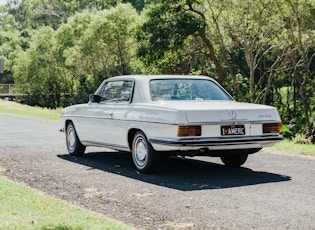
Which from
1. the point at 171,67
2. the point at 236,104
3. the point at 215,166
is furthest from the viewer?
the point at 171,67

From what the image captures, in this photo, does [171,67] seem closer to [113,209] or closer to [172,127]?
[172,127]

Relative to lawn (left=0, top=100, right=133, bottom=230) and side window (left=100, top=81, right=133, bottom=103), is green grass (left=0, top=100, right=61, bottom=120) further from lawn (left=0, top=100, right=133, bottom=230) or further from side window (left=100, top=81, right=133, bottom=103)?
lawn (left=0, top=100, right=133, bottom=230)

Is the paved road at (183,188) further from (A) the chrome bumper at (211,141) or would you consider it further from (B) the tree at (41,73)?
(B) the tree at (41,73)

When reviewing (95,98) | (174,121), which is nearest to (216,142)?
(174,121)

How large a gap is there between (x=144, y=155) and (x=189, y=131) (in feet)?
3.96

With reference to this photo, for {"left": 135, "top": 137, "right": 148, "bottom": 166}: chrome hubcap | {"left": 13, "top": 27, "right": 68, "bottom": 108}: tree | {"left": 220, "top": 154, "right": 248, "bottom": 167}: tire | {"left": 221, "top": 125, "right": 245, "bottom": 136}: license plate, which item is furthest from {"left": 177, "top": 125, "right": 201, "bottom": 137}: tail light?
{"left": 13, "top": 27, "right": 68, "bottom": 108}: tree

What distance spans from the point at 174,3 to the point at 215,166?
1401 cm

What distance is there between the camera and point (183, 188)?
27.7 feet

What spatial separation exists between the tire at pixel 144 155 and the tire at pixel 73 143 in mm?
2588

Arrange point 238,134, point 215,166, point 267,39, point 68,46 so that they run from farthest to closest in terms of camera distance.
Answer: point 68,46, point 267,39, point 215,166, point 238,134

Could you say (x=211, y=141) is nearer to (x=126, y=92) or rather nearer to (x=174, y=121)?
(x=174, y=121)

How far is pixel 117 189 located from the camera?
8414 mm

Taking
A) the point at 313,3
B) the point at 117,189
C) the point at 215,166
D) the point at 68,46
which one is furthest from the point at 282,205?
the point at 68,46

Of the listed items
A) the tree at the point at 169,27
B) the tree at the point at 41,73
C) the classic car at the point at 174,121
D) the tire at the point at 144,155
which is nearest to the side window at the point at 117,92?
the classic car at the point at 174,121
